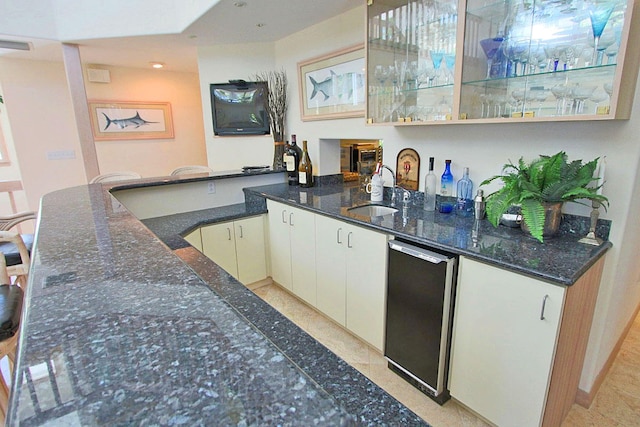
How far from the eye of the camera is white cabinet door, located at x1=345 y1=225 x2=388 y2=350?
199 centimetres

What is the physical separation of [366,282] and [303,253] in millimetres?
684

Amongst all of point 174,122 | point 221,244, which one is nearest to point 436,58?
point 221,244

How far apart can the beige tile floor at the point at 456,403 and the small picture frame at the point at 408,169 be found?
1185mm

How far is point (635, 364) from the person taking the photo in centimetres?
206

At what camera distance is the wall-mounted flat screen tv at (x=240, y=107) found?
3.64m

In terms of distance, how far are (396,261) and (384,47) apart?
1507 millimetres

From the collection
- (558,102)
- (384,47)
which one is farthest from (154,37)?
(558,102)

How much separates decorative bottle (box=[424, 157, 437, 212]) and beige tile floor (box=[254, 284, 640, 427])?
104cm

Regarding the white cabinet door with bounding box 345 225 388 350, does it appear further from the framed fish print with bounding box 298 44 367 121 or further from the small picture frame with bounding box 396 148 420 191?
the framed fish print with bounding box 298 44 367 121

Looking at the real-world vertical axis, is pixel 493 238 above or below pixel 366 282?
above

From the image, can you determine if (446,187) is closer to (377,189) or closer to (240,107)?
(377,189)

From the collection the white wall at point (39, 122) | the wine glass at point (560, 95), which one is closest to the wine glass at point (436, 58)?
the wine glass at point (560, 95)

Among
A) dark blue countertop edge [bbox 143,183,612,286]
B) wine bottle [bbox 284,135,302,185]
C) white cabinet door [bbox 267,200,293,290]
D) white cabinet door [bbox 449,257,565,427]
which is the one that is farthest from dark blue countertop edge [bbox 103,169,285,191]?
white cabinet door [bbox 449,257,565,427]

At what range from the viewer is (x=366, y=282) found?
2109 mm
